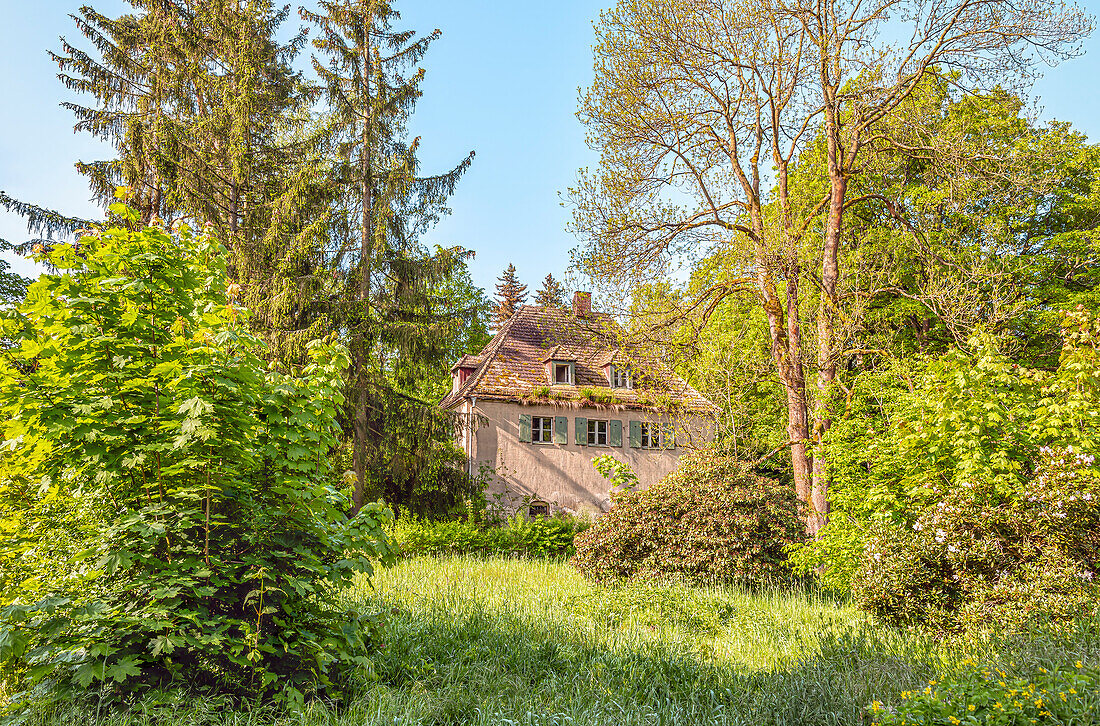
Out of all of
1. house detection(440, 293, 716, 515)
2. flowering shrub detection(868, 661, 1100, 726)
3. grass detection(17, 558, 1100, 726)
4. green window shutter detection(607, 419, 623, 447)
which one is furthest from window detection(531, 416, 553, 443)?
flowering shrub detection(868, 661, 1100, 726)

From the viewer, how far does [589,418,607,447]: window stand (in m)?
26.0

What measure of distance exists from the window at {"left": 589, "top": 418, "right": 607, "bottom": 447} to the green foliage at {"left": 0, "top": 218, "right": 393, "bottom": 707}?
21.0m

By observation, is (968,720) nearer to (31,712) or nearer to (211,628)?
(211,628)

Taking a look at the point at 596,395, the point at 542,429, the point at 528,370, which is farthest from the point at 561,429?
the point at 528,370

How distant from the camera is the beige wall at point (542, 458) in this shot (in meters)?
24.4

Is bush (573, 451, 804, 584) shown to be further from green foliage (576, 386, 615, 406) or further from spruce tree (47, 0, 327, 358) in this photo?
green foliage (576, 386, 615, 406)

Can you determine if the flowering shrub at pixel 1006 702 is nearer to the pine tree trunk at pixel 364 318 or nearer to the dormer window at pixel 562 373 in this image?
the pine tree trunk at pixel 364 318

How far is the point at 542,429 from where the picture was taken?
25156mm

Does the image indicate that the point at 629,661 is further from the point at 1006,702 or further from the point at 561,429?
the point at 561,429

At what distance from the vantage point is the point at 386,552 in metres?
5.20

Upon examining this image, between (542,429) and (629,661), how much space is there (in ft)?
61.0

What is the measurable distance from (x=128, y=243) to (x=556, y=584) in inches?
345

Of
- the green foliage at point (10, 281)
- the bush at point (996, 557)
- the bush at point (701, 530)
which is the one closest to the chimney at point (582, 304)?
the bush at point (701, 530)

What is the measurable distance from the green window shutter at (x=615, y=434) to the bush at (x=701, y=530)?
11.9m
